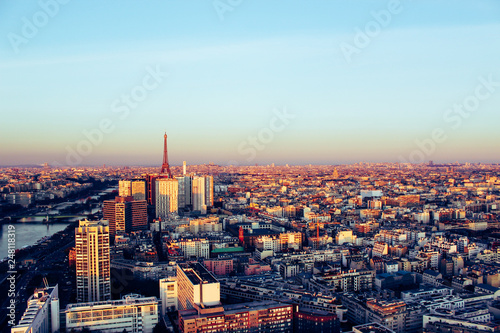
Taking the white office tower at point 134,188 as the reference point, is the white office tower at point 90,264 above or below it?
below

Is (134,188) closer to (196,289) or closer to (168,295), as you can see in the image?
(168,295)

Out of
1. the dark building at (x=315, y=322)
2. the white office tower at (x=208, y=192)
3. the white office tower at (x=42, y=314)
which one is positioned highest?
the white office tower at (x=208, y=192)

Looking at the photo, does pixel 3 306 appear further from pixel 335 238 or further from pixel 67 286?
pixel 335 238

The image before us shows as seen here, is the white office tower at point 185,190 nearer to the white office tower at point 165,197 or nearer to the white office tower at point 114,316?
the white office tower at point 165,197

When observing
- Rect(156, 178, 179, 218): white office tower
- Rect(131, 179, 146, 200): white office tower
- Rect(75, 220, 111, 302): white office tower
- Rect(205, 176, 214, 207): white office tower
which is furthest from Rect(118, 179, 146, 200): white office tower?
Rect(75, 220, 111, 302): white office tower

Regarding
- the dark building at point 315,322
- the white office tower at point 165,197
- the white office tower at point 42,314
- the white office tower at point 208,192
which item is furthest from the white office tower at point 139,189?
the dark building at point 315,322

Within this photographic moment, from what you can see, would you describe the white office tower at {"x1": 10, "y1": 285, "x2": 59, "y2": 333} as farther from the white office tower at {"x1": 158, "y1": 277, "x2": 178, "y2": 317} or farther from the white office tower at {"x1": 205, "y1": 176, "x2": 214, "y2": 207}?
the white office tower at {"x1": 205, "y1": 176, "x2": 214, "y2": 207}

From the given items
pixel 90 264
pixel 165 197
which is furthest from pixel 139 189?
pixel 90 264
